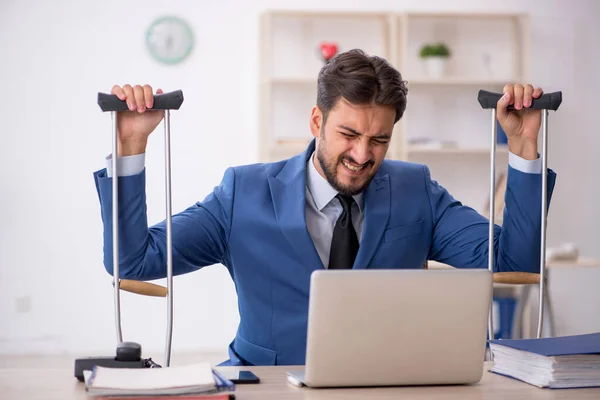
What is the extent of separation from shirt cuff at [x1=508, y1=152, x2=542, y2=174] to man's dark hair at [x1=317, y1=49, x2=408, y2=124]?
13.3 inches

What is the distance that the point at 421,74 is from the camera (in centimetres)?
560

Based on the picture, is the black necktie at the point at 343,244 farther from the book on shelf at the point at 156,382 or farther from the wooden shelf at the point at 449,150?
the wooden shelf at the point at 449,150

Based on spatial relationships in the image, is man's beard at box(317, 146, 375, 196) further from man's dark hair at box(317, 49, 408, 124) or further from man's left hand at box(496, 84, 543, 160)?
man's left hand at box(496, 84, 543, 160)

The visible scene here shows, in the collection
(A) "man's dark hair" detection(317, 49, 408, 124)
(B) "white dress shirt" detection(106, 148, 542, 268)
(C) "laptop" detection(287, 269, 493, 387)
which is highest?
(A) "man's dark hair" detection(317, 49, 408, 124)

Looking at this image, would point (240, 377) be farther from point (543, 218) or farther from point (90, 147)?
point (90, 147)

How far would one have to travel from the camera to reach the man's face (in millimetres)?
2189

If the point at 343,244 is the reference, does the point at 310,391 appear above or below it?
below

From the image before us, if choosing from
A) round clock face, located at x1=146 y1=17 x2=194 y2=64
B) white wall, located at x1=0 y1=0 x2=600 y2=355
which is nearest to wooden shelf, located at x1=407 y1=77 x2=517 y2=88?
white wall, located at x1=0 y1=0 x2=600 y2=355

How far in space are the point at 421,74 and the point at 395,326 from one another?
14.1 feet

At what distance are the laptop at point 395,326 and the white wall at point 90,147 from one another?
13.2ft

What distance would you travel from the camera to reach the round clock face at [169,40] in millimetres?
5402

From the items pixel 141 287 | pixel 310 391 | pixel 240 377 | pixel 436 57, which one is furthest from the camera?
pixel 436 57

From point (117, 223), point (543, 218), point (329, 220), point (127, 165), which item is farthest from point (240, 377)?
point (543, 218)

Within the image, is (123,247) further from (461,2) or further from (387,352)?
(461,2)
